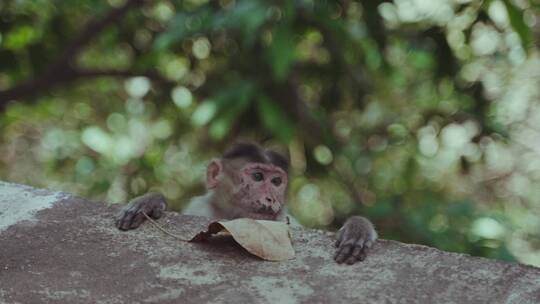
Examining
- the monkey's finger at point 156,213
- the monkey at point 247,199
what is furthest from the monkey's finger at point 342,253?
the monkey's finger at point 156,213

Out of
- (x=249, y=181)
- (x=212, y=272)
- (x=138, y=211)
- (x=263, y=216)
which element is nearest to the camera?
(x=212, y=272)

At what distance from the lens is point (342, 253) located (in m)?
2.57

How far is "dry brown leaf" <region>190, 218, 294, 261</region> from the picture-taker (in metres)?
2.50

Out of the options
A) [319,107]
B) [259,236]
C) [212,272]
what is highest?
[319,107]

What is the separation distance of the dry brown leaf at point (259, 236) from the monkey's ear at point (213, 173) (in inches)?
58.4

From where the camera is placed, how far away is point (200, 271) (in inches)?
95.7

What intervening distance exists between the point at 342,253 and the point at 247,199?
107cm

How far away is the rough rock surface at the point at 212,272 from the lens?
227cm

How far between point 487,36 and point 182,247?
Result: 3023mm

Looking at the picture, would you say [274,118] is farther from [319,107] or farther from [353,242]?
[319,107]

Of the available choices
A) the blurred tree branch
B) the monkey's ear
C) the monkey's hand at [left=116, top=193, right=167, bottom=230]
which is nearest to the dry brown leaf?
the monkey's hand at [left=116, top=193, right=167, bottom=230]

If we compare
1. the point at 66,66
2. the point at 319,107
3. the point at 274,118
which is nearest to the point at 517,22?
the point at 274,118

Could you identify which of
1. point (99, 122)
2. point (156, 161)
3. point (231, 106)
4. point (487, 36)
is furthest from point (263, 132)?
point (99, 122)

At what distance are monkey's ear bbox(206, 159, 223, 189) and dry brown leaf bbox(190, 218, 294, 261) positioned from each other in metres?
1.48
